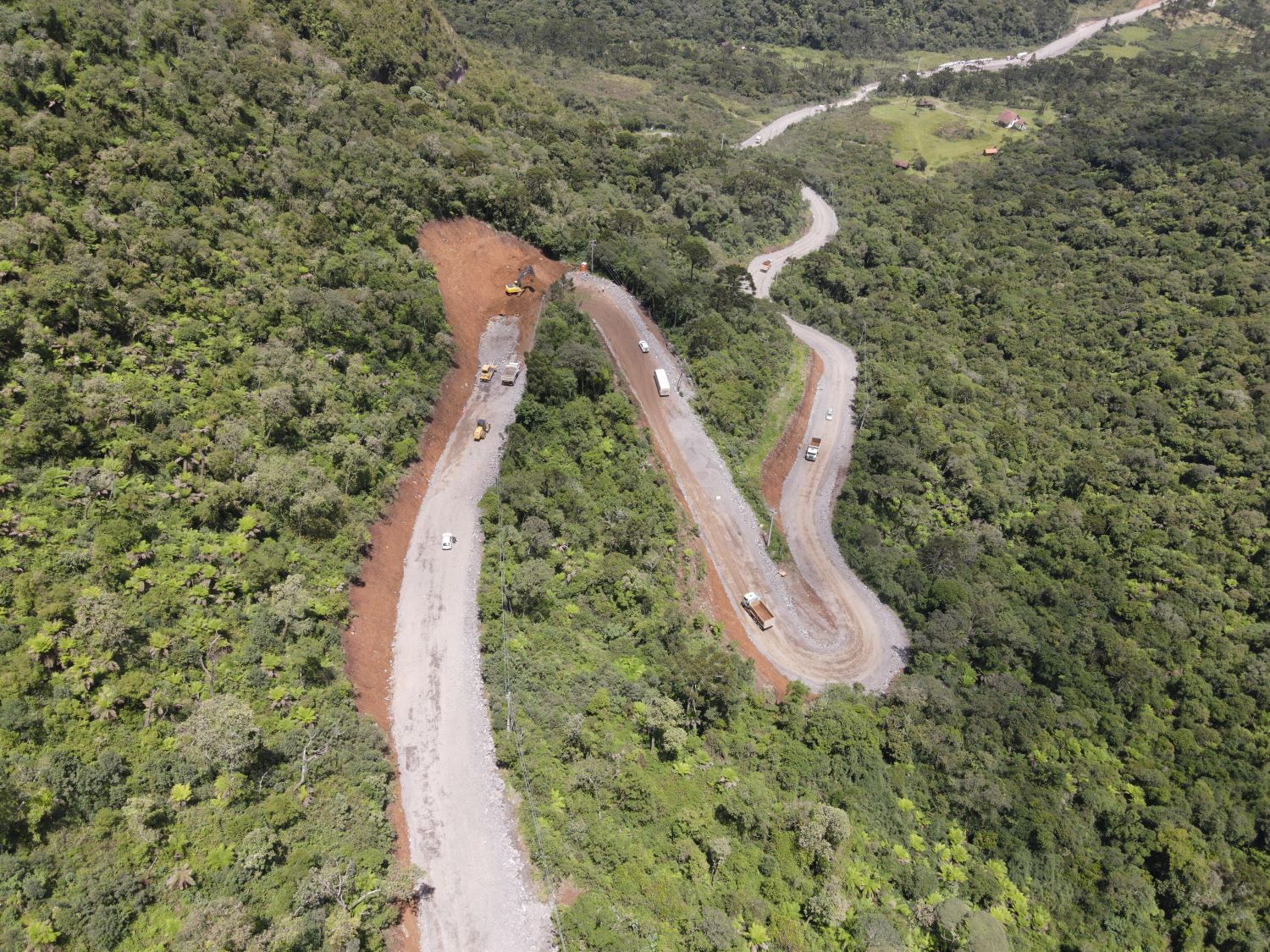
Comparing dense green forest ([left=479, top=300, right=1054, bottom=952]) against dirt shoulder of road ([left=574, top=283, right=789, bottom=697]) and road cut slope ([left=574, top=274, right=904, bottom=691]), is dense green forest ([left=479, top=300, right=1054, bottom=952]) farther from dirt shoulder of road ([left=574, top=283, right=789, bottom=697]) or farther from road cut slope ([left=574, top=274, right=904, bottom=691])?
road cut slope ([left=574, top=274, right=904, bottom=691])

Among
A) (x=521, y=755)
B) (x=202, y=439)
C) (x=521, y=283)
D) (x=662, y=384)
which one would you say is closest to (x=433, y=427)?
(x=202, y=439)

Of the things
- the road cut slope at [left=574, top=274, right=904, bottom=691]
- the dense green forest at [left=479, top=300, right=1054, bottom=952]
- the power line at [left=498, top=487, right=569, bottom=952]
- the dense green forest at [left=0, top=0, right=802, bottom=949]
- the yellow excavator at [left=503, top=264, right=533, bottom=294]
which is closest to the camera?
the dense green forest at [left=0, top=0, right=802, bottom=949]

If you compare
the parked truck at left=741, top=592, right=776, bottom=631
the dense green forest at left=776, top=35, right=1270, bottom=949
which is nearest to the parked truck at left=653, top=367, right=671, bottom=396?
the dense green forest at left=776, top=35, right=1270, bottom=949

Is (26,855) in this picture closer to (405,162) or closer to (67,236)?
(67,236)

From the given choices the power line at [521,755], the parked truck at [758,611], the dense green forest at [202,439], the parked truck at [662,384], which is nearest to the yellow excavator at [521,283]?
the dense green forest at [202,439]

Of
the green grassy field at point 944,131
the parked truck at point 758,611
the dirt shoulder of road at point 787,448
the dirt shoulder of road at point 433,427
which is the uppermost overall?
the green grassy field at point 944,131

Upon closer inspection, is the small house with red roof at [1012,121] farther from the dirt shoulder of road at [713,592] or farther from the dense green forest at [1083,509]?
the dirt shoulder of road at [713,592]

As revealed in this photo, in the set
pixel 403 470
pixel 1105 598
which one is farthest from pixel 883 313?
pixel 403 470
